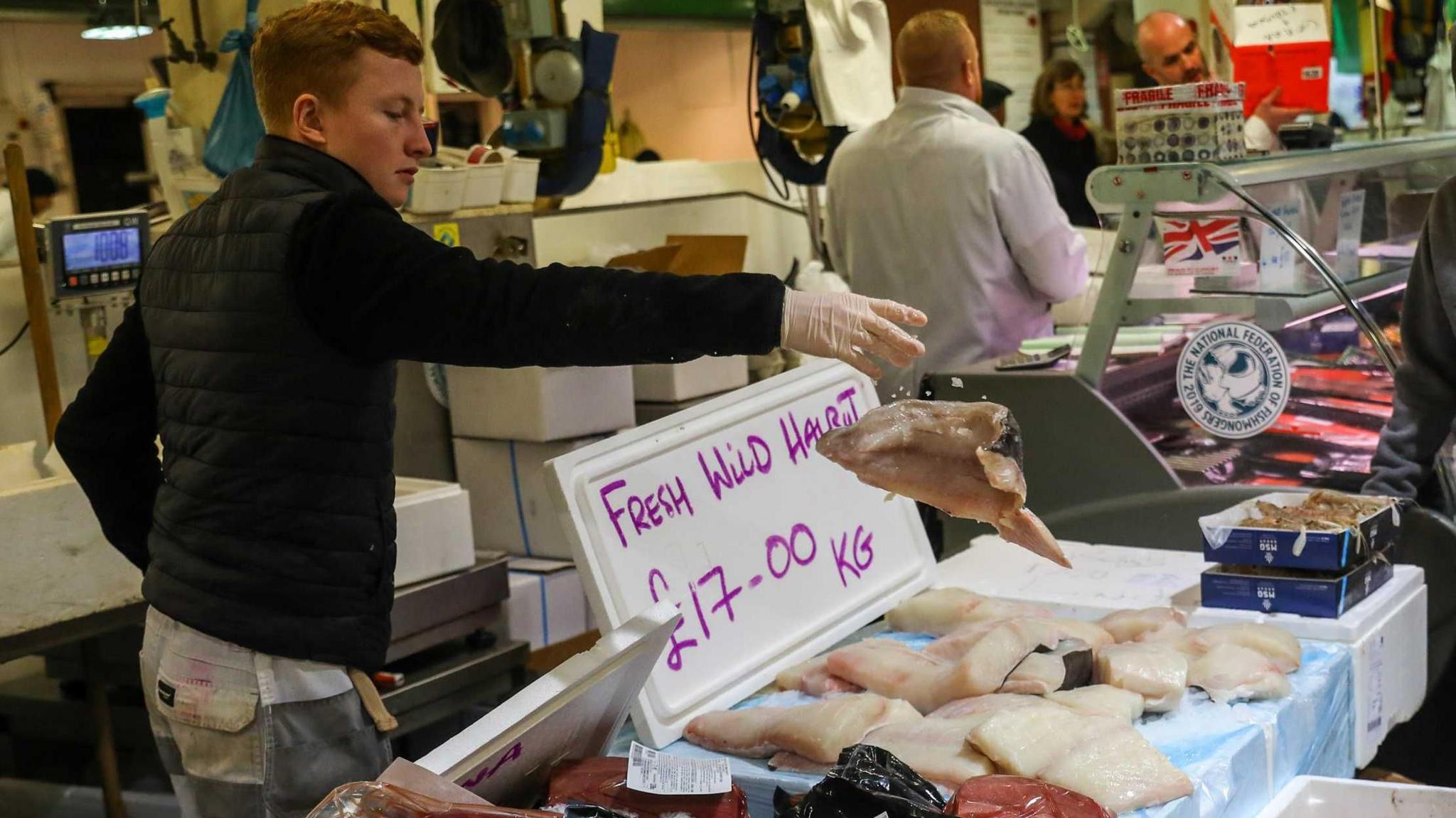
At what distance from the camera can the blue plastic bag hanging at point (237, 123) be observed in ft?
14.0

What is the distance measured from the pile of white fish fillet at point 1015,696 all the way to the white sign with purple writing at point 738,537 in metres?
0.10

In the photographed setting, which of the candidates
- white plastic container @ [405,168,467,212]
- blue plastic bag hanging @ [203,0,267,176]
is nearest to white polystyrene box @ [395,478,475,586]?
white plastic container @ [405,168,467,212]

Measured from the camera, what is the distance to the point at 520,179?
15.6 feet

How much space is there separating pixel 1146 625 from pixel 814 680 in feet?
1.93

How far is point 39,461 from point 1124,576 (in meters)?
Result: 2.72

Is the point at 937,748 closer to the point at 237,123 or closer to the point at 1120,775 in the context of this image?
the point at 1120,775

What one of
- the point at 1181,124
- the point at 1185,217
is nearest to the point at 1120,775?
the point at 1185,217

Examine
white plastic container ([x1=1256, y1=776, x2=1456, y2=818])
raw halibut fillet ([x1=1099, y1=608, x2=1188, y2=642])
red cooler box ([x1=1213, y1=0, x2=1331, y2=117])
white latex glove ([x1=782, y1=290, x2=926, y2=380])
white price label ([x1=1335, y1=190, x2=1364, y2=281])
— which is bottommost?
white plastic container ([x1=1256, y1=776, x2=1456, y2=818])

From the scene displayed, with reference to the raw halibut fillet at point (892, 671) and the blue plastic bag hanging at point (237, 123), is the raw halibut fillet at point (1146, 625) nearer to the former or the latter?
the raw halibut fillet at point (892, 671)

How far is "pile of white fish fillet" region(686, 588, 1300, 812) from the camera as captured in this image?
1.85 m

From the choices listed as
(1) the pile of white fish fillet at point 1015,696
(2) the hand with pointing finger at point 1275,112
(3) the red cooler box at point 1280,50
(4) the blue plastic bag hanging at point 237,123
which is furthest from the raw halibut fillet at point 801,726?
(2) the hand with pointing finger at point 1275,112

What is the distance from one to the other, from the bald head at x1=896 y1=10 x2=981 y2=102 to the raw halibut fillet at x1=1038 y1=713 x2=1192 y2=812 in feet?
10.1

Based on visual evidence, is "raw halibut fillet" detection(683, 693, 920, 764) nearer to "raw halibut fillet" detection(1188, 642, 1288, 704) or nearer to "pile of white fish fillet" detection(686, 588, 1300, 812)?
"pile of white fish fillet" detection(686, 588, 1300, 812)

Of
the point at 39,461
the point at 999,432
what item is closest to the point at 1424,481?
the point at 999,432
